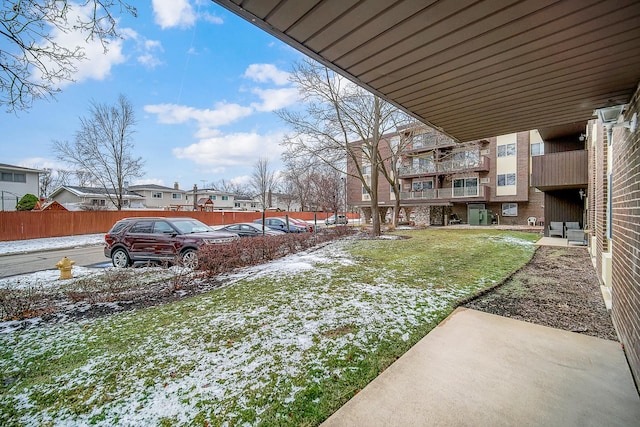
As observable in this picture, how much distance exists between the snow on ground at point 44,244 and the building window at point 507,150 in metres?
32.0

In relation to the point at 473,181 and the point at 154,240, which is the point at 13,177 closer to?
the point at 154,240

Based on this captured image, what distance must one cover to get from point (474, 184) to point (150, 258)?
2694 cm

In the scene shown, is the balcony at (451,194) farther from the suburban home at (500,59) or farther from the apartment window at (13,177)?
the apartment window at (13,177)

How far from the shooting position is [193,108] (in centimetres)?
1806

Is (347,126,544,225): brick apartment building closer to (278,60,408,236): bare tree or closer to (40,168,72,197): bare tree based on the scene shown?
(278,60,408,236): bare tree

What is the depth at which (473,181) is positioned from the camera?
26656mm

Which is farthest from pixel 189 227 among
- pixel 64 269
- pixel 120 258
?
pixel 64 269

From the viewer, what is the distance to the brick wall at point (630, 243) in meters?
2.48

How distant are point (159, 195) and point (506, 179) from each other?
44919mm

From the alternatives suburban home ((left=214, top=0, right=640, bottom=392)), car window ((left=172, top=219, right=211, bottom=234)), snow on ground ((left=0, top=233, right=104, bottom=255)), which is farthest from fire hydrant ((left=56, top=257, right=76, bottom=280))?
snow on ground ((left=0, top=233, right=104, bottom=255))

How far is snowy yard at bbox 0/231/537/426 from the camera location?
232cm

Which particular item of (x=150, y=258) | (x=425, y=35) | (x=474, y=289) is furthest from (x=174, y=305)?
(x=474, y=289)

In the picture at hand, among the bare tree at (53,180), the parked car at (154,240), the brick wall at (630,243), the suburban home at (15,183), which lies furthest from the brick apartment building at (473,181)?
the bare tree at (53,180)

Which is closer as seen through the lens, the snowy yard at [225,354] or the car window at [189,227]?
the snowy yard at [225,354]
